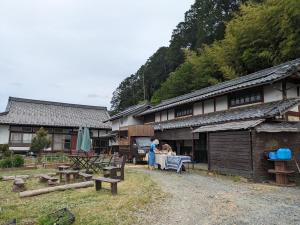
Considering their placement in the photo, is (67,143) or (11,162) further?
(67,143)

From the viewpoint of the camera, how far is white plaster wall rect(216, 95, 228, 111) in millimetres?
14864

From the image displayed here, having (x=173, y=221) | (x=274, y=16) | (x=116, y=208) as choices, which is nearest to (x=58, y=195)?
(x=116, y=208)

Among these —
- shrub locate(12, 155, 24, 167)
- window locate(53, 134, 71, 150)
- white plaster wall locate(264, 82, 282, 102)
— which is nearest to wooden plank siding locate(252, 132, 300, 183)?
white plaster wall locate(264, 82, 282, 102)

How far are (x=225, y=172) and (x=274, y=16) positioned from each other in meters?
12.5

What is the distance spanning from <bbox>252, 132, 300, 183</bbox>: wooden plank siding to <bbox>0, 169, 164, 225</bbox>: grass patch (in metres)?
4.17

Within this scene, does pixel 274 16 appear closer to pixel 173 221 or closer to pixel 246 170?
pixel 246 170

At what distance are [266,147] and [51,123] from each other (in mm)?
24473

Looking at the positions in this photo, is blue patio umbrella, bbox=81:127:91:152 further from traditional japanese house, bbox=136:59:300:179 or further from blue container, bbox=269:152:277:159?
blue container, bbox=269:152:277:159

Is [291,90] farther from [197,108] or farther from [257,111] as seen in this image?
[197,108]

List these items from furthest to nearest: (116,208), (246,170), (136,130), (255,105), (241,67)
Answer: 1. (241,67)
2. (136,130)
3. (255,105)
4. (246,170)
5. (116,208)

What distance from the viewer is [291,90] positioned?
39.7 feet

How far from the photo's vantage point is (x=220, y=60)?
2322 centimetres

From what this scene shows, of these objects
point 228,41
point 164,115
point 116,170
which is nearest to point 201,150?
point 164,115

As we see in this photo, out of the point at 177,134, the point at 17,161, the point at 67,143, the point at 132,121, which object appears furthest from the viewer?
the point at 67,143
